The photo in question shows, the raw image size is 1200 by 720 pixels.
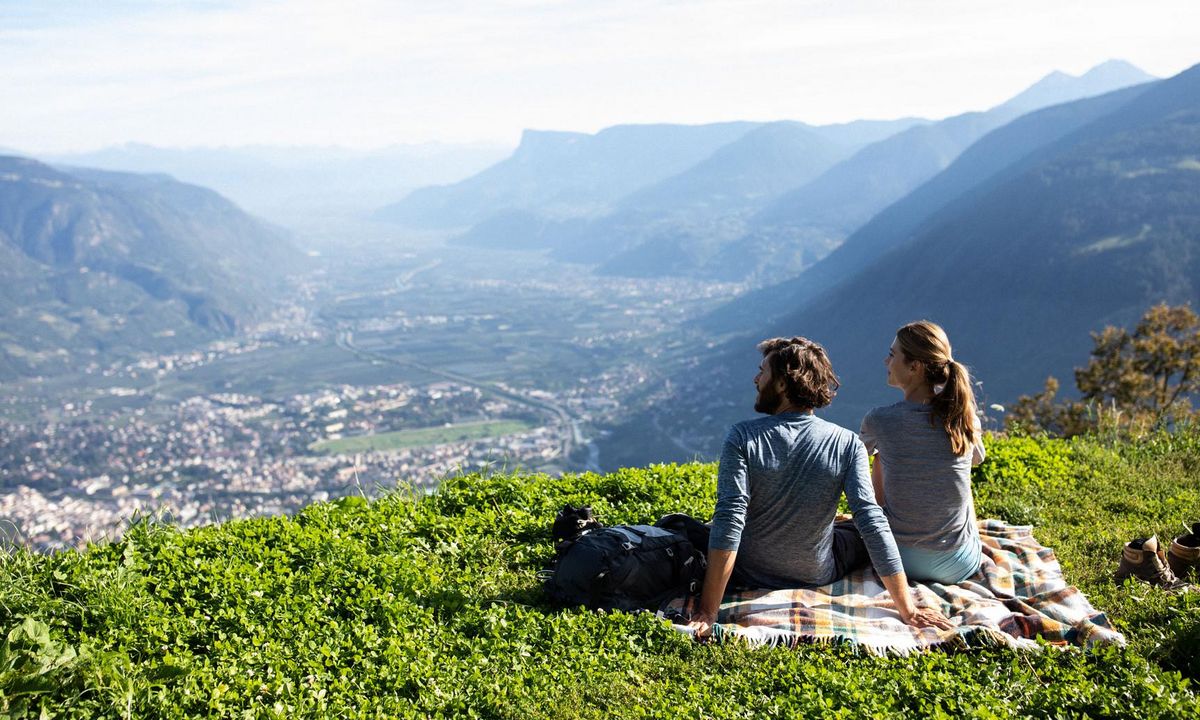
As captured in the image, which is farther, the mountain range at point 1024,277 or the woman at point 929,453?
the mountain range at point 1024,277

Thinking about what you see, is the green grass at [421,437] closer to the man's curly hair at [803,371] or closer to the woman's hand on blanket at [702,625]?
the woman's hand on blanket at [702,625]

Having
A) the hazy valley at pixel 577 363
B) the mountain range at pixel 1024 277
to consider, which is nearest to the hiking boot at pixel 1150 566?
the hazy valley at pixel 577 363

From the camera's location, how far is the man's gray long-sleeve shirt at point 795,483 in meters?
5.25

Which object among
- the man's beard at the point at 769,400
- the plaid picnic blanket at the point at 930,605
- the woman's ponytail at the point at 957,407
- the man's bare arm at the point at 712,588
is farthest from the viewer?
the woman's ponytail at the point at 957,407

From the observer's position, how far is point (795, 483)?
5328mm

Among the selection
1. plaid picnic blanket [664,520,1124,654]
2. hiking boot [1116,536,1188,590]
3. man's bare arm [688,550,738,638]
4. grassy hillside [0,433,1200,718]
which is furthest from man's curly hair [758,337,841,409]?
hiking boot [1116,536,1188,590]

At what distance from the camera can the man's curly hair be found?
17.4ft

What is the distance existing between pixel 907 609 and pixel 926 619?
15 centimetres

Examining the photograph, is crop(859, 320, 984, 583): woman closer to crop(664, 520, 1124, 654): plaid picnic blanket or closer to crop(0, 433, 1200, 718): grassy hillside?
crop(664, 520, 1124, 654): plaid picnic blanket

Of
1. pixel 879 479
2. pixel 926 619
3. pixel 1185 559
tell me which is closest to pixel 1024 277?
pixel 1185 559

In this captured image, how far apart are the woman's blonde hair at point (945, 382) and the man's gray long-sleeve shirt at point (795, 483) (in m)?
0.67

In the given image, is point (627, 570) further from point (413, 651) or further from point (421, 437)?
point (421, 437)

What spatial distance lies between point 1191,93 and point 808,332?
97001mm

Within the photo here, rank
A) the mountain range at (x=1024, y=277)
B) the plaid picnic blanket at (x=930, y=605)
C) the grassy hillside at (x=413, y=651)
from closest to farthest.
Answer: the grassy hillside at (x=413, y=651)
the plaid picnic blanket at (x=930, y=605)
the mountain range at (x=1024, y=277)
